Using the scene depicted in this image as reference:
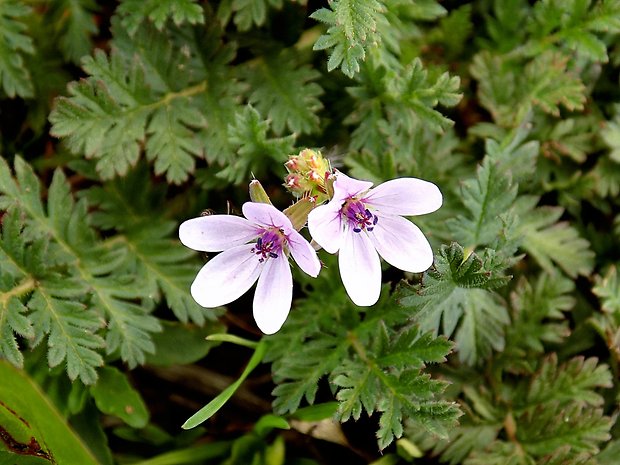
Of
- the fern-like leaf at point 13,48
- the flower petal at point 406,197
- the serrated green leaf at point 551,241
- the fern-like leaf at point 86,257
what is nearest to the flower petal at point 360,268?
the flower petal at point 406,197

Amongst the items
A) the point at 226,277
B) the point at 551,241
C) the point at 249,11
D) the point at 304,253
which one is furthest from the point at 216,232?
the point at 551,241

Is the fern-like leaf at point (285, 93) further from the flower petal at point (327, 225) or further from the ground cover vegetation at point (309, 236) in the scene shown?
the flower petal at point (327, 225)

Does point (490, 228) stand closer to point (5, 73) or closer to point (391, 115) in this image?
point (391, 115)

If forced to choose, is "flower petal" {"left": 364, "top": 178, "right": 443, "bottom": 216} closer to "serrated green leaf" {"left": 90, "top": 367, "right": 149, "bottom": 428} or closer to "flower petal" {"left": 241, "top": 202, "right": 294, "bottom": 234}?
"flower petal" {"left": 241, "top": 202, "right": 294, "bottom": 234}

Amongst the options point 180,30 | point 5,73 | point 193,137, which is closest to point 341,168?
point 193,137

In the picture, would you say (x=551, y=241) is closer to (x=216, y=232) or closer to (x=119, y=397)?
(x=216, y=232)

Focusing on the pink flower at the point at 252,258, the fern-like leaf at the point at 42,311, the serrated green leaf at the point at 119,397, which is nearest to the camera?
the pink flower at the point at 252,258

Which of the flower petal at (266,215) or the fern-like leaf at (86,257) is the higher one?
the flower petal at (266,215)
